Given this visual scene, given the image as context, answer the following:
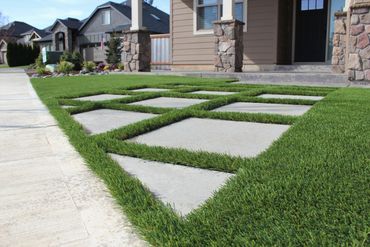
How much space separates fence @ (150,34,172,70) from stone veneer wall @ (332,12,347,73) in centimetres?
586

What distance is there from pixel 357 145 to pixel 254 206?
1108 mm

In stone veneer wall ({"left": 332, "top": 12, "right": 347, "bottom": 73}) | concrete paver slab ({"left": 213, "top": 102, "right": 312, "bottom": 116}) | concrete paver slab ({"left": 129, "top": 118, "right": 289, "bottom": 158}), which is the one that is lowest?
concrete paver slab ({"left": 129, "top": 118, "right": 289, "bottom": 158})

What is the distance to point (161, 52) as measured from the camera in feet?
40.6

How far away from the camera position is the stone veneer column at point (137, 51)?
10242 millimetres

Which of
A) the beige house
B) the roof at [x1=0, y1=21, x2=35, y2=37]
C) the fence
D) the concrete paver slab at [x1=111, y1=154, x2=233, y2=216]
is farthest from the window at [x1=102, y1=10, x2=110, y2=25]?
the concrete paver slab at [x1=111, y1=154, x2=233, y2=216]

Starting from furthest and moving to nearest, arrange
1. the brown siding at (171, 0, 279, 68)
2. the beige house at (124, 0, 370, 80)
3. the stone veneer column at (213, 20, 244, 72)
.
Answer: the brown siding at (171, 0, 279, 68)
the beige house at (124, 0, 370, 80)
the stone veneer column at (213, 20, 244, 72)

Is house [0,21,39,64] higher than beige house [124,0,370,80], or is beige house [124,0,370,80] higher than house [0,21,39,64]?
house [0,21,39,64]

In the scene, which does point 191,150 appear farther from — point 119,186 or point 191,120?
point 191,120

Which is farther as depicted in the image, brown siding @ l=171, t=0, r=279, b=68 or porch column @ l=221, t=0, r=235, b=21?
brown siding @ l=171, t=0, r=279, b=68

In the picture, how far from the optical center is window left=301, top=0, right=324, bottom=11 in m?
9.98

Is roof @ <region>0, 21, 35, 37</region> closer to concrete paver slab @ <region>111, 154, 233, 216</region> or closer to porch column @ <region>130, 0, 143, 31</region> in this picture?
porch column @ <region>130, 0, 143, 31</region>

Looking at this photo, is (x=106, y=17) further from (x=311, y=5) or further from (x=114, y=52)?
(x=311, y=5)

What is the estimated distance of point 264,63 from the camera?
984cm

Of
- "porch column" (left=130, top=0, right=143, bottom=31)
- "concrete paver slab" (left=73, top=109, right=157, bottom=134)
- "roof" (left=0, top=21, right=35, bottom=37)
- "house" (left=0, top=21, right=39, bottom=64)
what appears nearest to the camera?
"concrete paver slab" (left=73, top=109, right=157, bottom=134)
